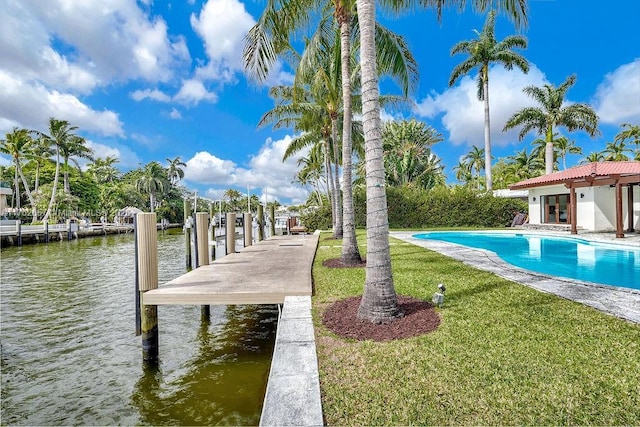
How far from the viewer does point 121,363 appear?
5.71 m

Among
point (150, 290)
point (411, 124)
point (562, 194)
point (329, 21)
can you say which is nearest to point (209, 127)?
point (411, 124)

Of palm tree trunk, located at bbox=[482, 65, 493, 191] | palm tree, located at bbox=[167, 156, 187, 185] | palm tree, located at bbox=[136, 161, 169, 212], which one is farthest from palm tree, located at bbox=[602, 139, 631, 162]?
palm tree, located at bbox=[167, 156, 187, 185]

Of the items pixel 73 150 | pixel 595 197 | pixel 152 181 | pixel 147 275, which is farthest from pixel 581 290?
pixel 152 181

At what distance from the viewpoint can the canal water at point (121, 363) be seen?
429cm

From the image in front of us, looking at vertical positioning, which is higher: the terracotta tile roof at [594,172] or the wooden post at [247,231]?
the terracotta tile roof at [594,172]

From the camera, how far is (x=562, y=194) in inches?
846

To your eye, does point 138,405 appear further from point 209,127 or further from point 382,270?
point 209,127

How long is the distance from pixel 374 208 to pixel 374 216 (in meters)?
0.11

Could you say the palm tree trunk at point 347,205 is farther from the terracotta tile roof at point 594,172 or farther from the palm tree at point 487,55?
the palm tree at point 487,55

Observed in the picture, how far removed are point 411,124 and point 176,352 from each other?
3692 cm

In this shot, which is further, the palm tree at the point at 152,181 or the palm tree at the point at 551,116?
the palm tree at the point at 152,181

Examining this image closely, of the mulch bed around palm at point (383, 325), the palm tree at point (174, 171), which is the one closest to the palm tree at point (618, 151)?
the mulch bed around palm at point (383, 325)

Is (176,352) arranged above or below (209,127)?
below

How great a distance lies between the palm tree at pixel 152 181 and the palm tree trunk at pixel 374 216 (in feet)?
198
